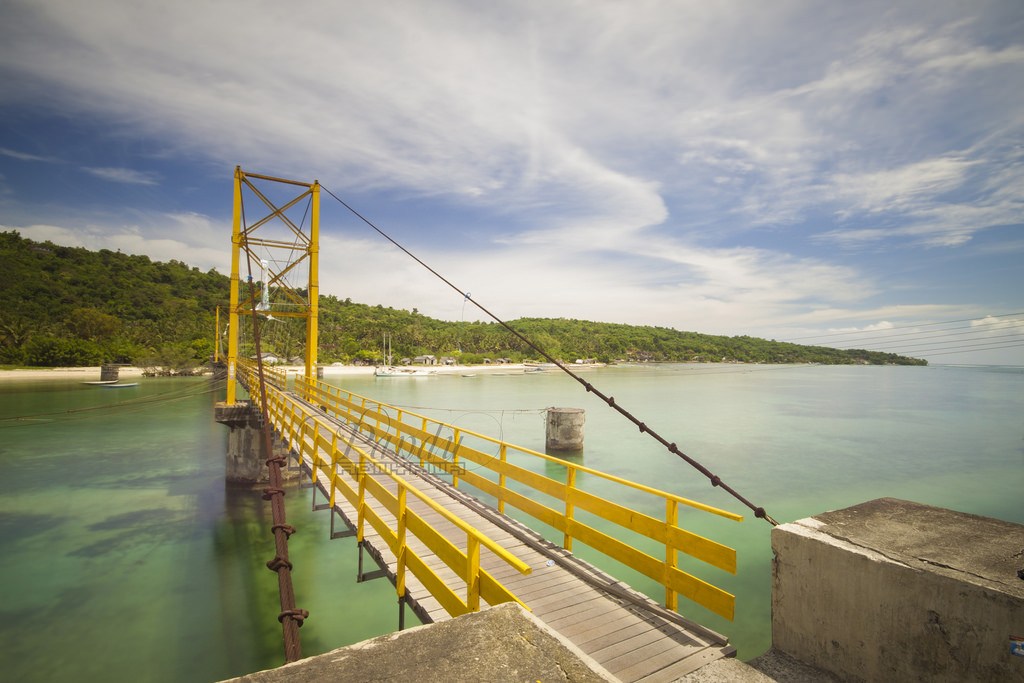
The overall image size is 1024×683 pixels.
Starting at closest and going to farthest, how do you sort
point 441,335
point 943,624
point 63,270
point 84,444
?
point 943,624 → point 84,444 → point 63,270 → point 441,335

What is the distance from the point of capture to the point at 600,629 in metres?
4.27

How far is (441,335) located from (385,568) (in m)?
141

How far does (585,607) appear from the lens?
469 centimetres

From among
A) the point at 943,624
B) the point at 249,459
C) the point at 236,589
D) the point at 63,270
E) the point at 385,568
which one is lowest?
the point at 236,589

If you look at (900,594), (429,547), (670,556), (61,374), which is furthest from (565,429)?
(61,374)

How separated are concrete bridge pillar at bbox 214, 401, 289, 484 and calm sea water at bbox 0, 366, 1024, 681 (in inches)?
30.0

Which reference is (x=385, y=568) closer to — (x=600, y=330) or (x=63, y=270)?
(x=63, y=270)

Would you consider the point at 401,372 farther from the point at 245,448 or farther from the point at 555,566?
the point at 555,566

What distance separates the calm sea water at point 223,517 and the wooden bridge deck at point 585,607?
4.59m

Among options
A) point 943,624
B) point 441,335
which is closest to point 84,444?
point 943,624

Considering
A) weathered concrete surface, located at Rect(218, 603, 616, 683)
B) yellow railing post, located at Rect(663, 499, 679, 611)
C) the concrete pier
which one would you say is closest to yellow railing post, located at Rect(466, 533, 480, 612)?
weathered concrete surface, located at Rect(218, 603, 616, 683)

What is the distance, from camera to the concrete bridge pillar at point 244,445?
680 inches

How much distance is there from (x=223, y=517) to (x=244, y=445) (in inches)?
115

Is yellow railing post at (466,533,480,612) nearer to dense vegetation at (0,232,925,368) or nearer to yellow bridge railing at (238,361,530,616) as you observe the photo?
yellow bridge railing at (238,361,530,616)
